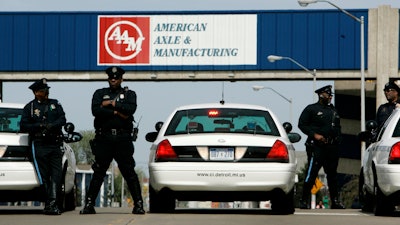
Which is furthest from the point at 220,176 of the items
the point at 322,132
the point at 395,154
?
the point at 322,132

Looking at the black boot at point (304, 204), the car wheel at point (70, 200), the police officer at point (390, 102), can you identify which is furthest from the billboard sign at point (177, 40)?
the car wheel at point (70, 200)

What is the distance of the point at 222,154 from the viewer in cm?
1566

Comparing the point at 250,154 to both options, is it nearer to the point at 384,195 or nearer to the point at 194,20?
the point at 384,195

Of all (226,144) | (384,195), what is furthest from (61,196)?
(384,195)

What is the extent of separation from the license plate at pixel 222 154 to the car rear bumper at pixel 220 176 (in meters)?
0.10

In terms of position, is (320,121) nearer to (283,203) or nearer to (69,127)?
(283,203)

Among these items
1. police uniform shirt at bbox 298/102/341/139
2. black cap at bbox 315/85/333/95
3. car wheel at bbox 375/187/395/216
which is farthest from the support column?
car wheel at bbox 375/187/395/216

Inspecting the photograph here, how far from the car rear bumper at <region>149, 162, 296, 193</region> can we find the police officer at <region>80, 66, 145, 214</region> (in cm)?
74

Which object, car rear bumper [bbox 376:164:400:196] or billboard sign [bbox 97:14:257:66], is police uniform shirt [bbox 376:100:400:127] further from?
billboard sign [bbox 97:14:257:66]

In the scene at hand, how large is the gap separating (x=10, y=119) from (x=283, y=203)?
3.99m

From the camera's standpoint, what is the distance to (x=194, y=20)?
47.4 metres

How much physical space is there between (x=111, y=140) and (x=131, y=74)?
31796 mm

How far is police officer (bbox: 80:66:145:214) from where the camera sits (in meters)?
15.9

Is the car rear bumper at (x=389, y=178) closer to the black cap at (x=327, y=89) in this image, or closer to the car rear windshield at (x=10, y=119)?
the black cap at (x=327, y=89)
